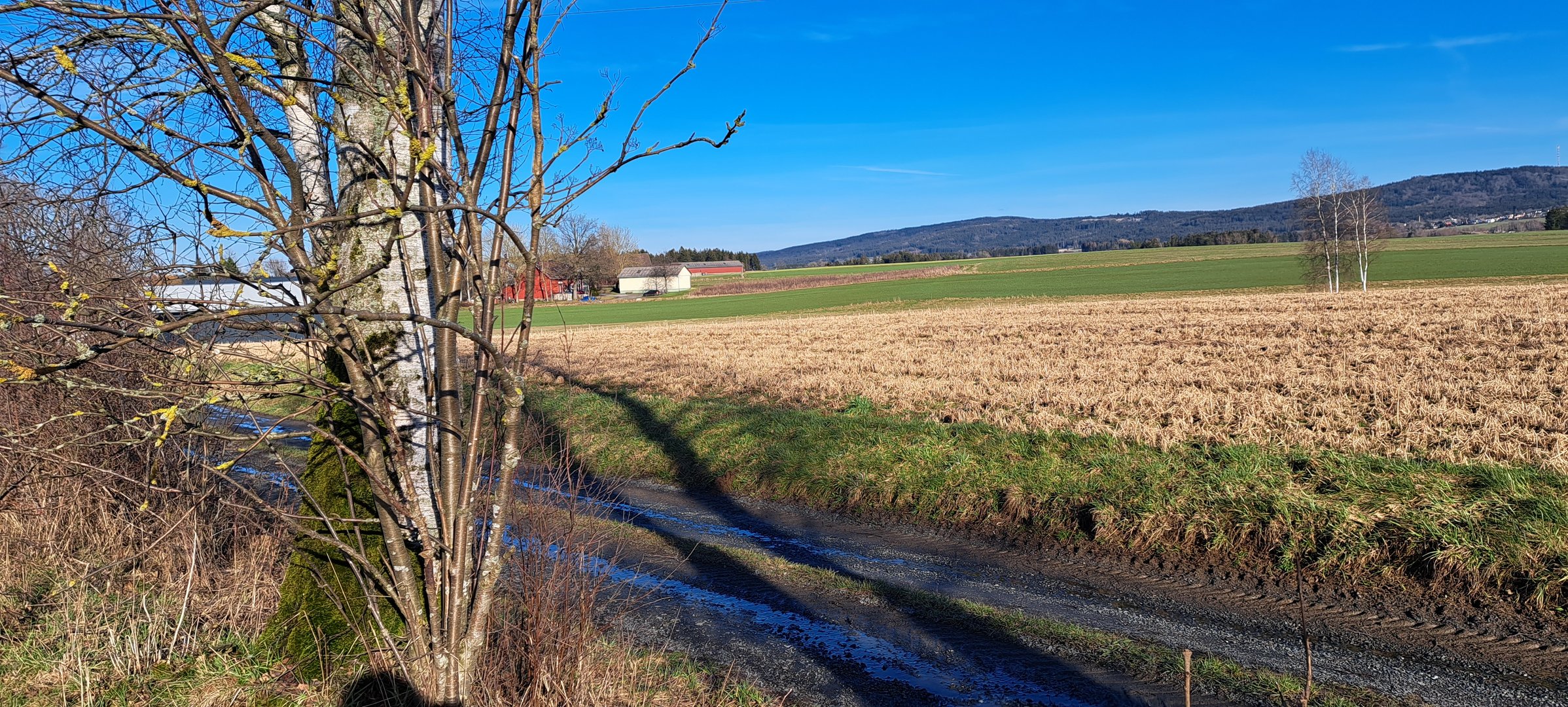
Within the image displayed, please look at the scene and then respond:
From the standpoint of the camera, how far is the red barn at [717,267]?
170 m

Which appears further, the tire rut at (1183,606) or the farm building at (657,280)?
the farm building at (657,280)

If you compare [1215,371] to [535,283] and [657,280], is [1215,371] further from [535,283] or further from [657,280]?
[657,280]

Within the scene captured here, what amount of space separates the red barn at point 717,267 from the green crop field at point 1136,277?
74123 mm

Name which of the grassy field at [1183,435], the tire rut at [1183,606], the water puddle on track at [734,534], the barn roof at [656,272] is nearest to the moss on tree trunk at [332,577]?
the grassy field at [1183,435]

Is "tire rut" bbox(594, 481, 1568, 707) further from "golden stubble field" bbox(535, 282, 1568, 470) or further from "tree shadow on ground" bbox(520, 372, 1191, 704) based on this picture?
"golden stubble field" bbox(535, 282, 1568, 470)

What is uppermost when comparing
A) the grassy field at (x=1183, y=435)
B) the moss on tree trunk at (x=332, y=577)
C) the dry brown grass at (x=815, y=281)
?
the dry brown grass at (x=815, y=281)

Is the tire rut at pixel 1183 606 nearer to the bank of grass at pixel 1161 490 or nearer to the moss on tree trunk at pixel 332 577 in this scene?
the bank of grass at pixel 1161 490

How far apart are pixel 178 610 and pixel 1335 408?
12.1 metres

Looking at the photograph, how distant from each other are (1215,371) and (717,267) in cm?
16109

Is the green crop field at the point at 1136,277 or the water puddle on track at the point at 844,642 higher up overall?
the green crop field at the point at 1136,277

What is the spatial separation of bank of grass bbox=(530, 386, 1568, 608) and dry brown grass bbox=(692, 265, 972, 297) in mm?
79584

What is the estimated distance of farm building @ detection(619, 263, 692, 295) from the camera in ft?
414

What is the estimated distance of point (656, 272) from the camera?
12750 cm

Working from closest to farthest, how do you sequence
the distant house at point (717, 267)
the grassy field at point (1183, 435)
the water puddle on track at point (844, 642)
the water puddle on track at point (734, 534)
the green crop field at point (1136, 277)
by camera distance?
the water puddle on track at point (844, 642)
the grassy field at point (1183, 435)
the water puddle on track at point (734, 534)
the green crop field at point (1136, 277)
the distant house at point (717, 267)
